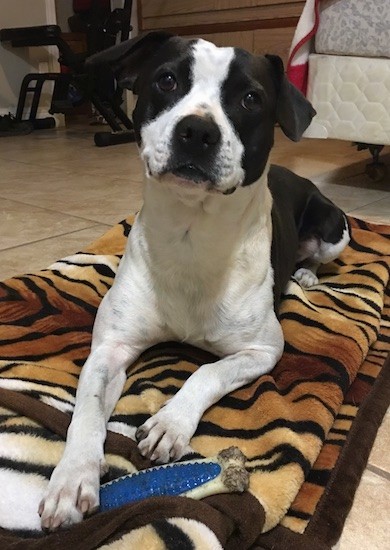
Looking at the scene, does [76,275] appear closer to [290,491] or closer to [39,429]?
[39,429]

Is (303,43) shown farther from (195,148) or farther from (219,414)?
(219,414)

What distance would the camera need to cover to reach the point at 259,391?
1.25 meters

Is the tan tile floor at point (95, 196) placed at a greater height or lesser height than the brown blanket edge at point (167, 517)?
lesser

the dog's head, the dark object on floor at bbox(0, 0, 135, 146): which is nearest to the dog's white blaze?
the dog's head

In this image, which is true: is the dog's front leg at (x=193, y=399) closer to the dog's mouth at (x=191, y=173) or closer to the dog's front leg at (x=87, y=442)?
the dog's front leg at (x=87, y=442)

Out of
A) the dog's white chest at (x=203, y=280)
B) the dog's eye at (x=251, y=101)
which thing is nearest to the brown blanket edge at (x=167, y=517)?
the dog's white chest at (x=203, y=280)

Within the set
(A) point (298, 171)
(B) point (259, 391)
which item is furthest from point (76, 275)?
(A) point (298, 171)

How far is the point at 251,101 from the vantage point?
4.03 ft

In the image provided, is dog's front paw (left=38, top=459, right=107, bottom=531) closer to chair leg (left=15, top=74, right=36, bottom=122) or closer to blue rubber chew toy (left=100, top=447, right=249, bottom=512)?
blue rubber chew toy (left=100, top=447, right=249, bottom=512)

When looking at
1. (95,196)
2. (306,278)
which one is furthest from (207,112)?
(95,196)

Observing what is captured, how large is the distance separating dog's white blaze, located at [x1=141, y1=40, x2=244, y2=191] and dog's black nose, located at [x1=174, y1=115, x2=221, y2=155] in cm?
2

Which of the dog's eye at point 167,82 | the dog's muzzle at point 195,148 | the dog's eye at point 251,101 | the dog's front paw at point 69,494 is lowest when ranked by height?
the dog's front paw at point 69,494

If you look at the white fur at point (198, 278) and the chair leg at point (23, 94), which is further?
the chair leg at point (23, 94)

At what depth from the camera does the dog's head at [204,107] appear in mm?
1104
